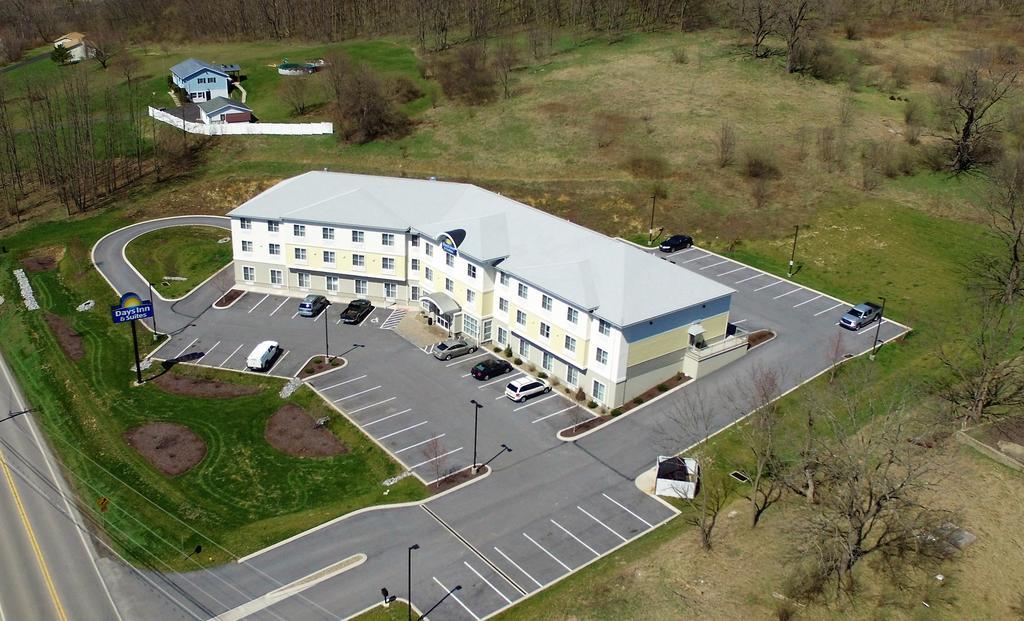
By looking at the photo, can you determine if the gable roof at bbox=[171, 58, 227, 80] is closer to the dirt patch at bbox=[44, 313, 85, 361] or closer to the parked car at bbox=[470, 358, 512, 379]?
the dirt patch at bbox=[44, 313, 85, 361]

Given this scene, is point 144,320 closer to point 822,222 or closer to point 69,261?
point 69,261

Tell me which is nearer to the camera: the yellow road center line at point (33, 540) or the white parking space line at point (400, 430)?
the yellow road center line at point (33, 540)

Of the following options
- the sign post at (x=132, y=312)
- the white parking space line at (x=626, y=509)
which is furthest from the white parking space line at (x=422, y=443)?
the sign post at (x=132, y=312)

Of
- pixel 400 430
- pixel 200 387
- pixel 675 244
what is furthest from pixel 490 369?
pixel 675 244

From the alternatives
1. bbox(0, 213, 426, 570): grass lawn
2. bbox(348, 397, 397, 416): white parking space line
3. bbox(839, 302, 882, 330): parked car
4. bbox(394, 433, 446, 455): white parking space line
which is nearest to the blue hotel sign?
bbox(0, 213, 426, 570): grass lawn

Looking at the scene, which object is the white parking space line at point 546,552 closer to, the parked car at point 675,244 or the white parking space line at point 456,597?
the white parking space line at point 456,597
